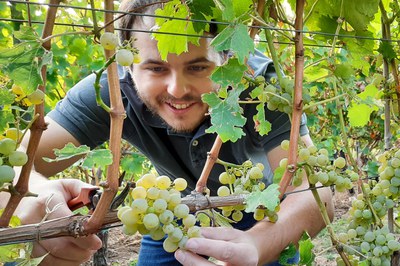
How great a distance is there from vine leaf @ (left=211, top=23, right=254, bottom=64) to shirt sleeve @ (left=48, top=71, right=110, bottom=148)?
1.39 m

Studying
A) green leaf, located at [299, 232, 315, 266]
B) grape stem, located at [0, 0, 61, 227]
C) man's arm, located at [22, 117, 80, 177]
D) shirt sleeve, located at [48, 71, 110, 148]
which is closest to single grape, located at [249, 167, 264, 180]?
green leaf, located at [299, 232, 315, 266]

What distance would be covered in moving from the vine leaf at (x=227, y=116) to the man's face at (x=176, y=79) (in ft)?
2.18

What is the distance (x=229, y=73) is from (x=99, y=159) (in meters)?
0.39

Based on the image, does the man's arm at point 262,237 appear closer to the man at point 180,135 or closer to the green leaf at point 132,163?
the man at point 180,135

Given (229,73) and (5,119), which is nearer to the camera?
(5,119)

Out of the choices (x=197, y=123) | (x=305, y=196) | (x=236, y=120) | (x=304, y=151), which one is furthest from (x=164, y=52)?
(x=197, y=123)

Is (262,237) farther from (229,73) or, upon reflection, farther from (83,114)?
(83,114)

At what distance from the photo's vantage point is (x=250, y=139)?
7.30 feet

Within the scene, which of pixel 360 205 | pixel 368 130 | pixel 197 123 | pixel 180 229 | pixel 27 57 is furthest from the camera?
pixel 368 130

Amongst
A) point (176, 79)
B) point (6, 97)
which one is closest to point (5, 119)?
point (6, 97)

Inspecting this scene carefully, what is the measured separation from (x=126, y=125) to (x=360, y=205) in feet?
4.48

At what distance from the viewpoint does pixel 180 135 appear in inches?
87.9

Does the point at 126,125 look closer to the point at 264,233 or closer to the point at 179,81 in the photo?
the point at 179,81

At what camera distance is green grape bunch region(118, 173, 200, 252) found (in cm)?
92
